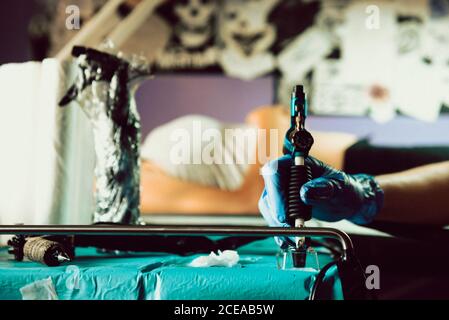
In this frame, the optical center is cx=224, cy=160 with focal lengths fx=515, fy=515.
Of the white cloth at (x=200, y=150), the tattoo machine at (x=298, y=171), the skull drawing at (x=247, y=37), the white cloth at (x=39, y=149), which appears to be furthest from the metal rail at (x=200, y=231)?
the skull drawing at (x=247, y=37)

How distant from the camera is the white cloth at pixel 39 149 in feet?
3.36

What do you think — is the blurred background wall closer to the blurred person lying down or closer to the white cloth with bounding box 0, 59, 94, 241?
the blurred person lying down

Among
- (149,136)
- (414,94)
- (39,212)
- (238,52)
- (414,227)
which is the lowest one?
(414,227)

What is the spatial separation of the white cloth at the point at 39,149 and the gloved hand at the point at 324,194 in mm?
397

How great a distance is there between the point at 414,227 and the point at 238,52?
37.2 inches

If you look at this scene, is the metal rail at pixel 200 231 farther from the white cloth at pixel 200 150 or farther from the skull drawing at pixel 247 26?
the skull drawing at pixel 247 26

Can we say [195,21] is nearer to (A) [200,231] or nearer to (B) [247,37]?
(B) [247,37]

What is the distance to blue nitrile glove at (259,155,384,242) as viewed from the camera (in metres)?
0.81

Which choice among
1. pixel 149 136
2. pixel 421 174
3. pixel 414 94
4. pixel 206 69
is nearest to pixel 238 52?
pixel 206 69

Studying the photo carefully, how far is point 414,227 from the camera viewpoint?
Answer: 1911 mm

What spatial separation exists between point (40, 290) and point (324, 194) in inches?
17.0

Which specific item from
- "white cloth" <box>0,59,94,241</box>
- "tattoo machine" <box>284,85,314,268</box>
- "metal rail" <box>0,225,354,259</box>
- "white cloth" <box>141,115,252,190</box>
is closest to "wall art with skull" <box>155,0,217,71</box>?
"white cloth" <box>141,115,252,190</box>

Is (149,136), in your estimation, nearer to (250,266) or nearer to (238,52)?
(238,52)

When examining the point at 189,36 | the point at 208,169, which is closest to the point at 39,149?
the point at 208,169
